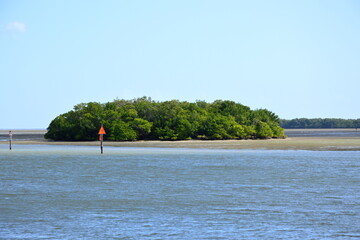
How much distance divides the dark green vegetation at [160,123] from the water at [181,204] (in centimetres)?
4690

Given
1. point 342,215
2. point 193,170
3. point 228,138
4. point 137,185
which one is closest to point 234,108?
point 228,138

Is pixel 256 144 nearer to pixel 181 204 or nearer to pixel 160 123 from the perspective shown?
pixel 160 123

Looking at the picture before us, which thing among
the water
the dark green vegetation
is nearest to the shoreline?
the dark green vegetation

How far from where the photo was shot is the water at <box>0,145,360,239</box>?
43.6 ft

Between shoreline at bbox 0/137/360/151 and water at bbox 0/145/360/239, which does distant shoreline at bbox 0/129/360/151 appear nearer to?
shoreline at bbox 0/137/360/151

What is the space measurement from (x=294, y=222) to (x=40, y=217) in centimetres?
653

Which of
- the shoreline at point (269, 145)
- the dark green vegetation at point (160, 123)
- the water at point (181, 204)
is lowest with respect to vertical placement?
Answer: the water at point (181, 204)

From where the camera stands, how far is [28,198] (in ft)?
62.5

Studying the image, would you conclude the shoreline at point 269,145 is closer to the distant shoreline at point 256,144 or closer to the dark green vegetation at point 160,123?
the distant shoreline at point 256,144

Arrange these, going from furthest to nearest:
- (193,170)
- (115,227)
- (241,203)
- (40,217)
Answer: (193,170)
(241,203)
(40,217)
(115,227)

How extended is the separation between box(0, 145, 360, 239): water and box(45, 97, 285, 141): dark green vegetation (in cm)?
4690

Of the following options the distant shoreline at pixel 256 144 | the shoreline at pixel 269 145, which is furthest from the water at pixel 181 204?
the distant shoreline at pixel 256 144

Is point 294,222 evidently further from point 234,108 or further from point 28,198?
point 234,108

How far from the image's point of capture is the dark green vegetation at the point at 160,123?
3019 inches
